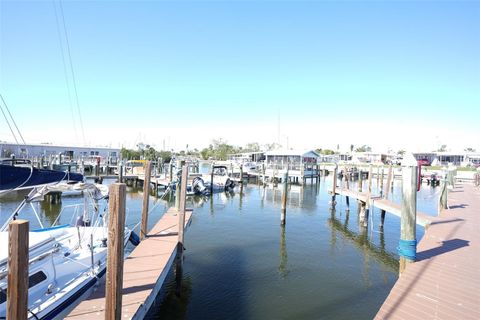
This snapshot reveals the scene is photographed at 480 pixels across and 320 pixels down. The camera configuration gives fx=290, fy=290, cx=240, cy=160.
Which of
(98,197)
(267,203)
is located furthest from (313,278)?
(267,203)

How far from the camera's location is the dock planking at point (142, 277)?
6.19 meters

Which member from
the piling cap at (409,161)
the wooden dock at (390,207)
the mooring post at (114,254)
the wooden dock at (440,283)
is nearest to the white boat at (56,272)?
the mooring post at (114,254)

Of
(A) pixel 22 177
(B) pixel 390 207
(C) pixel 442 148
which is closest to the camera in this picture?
(A) pixel 22 177

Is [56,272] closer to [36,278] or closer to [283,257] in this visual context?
[36,278]

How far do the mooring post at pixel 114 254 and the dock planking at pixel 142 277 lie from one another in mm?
1078

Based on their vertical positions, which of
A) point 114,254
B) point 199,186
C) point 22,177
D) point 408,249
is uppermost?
point 22,177

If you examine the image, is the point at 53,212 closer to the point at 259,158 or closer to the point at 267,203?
the point at 267,203

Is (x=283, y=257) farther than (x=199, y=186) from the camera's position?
No

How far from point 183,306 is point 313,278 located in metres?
5.25

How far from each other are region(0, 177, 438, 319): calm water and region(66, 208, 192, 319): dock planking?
1568 mm

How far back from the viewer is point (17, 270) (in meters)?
3.60

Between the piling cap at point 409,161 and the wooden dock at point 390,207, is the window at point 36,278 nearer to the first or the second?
the piling cap at point 409,161

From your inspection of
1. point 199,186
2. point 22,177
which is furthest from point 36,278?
point 199,186

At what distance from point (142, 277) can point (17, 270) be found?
4689 millimetres
